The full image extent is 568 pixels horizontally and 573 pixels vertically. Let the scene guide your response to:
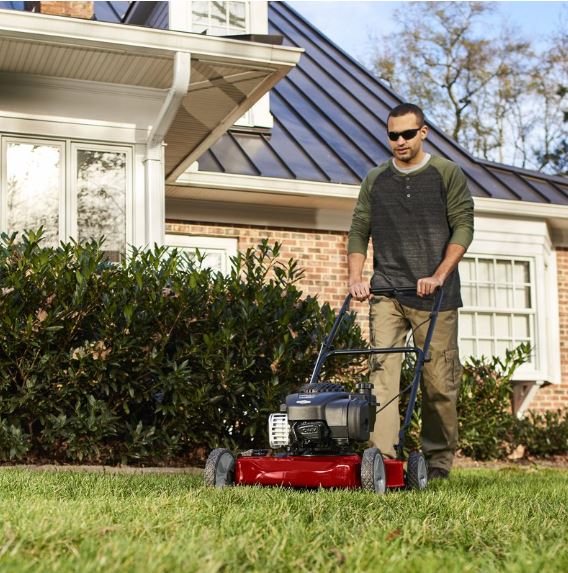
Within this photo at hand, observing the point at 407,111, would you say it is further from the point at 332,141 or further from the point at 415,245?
the point at 332,141

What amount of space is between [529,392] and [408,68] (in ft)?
54.2

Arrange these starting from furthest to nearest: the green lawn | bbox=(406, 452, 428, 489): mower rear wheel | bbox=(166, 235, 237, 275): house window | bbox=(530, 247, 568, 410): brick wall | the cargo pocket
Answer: bbox=(530, 247, 568, 410): brick wall
bbox=(166, 235, 237, 275): house window
the cargo pocket
bbox=(406, 452, 428, 489): mower rear wheel
the green lawn

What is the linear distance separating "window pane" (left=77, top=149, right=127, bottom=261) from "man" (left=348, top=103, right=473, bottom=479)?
407cm

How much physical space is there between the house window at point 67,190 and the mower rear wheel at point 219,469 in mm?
4489

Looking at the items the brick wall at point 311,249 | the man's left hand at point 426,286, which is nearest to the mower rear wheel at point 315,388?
the man's left hand at point 426,286

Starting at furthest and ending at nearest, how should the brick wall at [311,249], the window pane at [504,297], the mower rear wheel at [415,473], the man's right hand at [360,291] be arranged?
1. the window pane at [504,297]
2. the brick wall at [311,249]
3. the man's right hand at [360,291]
4. the mower rear wheel at [415,473]

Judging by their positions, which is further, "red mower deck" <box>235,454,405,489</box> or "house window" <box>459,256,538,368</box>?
"house window" <box>459,256,538,368</box>

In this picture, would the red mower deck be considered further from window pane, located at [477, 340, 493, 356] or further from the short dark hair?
window pane, located at [477, 340, 493, 356]

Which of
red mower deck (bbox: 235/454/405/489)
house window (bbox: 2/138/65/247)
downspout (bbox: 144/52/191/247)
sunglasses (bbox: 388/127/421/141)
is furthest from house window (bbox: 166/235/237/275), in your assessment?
red mower deck (bbox: 235/454/405/489)

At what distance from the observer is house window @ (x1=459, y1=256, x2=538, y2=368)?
1295cm

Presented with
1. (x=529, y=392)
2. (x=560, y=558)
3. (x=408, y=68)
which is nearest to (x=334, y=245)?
(x=529, y=392)

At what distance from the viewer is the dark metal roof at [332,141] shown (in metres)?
11.9

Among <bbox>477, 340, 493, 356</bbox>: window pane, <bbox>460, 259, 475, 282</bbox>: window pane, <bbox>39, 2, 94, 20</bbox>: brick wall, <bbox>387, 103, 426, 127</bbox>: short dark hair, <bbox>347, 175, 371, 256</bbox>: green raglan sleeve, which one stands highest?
<bbox>39, 2, 94, 20</bbox>: brick wall

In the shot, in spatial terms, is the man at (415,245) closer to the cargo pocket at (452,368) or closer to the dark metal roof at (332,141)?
the cargo pocket at (452,368)
